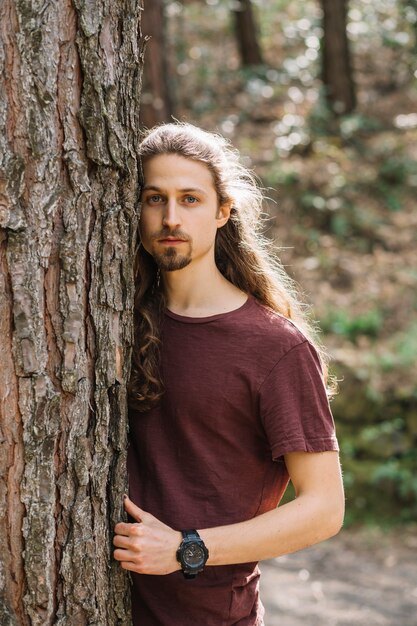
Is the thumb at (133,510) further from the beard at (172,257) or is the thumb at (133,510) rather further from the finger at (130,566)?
the beard at (172,257)

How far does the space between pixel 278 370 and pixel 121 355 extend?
0.46m

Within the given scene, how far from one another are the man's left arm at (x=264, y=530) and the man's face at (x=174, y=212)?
0.70 meters

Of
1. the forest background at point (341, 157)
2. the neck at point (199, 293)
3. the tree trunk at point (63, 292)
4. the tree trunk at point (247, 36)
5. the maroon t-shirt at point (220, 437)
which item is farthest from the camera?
the tree trunk at point (247, 36)

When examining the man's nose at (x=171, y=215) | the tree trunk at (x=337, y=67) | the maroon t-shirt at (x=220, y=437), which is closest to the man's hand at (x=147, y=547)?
the maroon t-shirt at (x=220, y=437)

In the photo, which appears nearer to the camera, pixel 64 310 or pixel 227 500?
pixel 64 310

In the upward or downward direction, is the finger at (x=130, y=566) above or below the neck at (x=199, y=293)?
below

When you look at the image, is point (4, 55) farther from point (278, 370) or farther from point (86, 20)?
point (278, 370)

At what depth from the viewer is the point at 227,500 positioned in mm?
2375

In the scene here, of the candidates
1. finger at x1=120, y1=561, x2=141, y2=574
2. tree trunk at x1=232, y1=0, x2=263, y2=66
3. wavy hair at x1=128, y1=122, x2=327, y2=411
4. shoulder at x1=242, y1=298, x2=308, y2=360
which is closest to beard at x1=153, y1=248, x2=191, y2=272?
wavy hair at x1=128, y1=122, x2=327, y2=411

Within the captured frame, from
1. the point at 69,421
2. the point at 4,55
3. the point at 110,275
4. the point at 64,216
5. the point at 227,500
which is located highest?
the point at 4,55

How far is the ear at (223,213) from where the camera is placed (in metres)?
2.64

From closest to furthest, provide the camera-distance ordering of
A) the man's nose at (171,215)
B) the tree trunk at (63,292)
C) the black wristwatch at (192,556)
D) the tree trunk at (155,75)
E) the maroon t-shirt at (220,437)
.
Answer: the tree trunk at (63,292) → the black wristwatch at (192,556) → the maroon t-shirt at (220,437) → the man's nose at (171,215) → the tree trunk at (155,75)

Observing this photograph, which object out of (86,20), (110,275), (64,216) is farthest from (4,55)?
(110,275)

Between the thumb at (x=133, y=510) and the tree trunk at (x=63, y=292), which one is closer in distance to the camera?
the tree trunk at (x=63, y=292)
